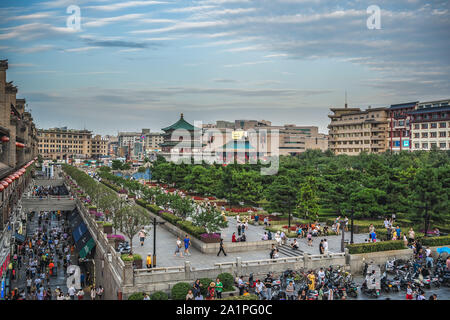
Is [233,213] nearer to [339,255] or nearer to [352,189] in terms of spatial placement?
[352,189]

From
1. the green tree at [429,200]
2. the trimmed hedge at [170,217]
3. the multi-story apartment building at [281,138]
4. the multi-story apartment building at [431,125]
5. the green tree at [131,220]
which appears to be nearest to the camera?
the green tree at [131,220]

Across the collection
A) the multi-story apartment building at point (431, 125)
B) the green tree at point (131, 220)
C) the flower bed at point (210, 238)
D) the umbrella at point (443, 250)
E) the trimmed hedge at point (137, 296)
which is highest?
the multi-story apartment building at point (431, 125)

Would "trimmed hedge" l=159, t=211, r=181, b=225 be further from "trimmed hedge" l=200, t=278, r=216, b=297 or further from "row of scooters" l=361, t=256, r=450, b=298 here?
"row of scooters" l=361, t=256, r=450, b=298

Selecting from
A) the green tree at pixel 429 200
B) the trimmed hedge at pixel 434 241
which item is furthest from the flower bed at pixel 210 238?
the green tree at pixel 429 200

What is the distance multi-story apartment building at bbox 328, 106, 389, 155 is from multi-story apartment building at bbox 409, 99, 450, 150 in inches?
501

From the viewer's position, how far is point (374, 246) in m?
26.9

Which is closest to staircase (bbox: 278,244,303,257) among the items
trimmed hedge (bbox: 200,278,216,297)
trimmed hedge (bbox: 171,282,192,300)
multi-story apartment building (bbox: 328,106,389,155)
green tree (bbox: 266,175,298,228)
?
green tree (bbox: 266,175,298,228)

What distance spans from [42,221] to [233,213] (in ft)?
82.7

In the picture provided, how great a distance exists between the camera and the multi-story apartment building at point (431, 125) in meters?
87.9

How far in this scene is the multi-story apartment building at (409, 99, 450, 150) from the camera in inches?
3460

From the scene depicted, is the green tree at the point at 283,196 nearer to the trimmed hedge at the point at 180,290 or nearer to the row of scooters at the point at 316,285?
the row of scooters at the point at 316,285

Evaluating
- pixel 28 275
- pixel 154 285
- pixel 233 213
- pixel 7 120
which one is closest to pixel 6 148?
pixel 7 120

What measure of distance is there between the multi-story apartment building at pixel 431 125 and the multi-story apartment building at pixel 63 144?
463 feet

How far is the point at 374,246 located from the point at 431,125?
7467 cm
